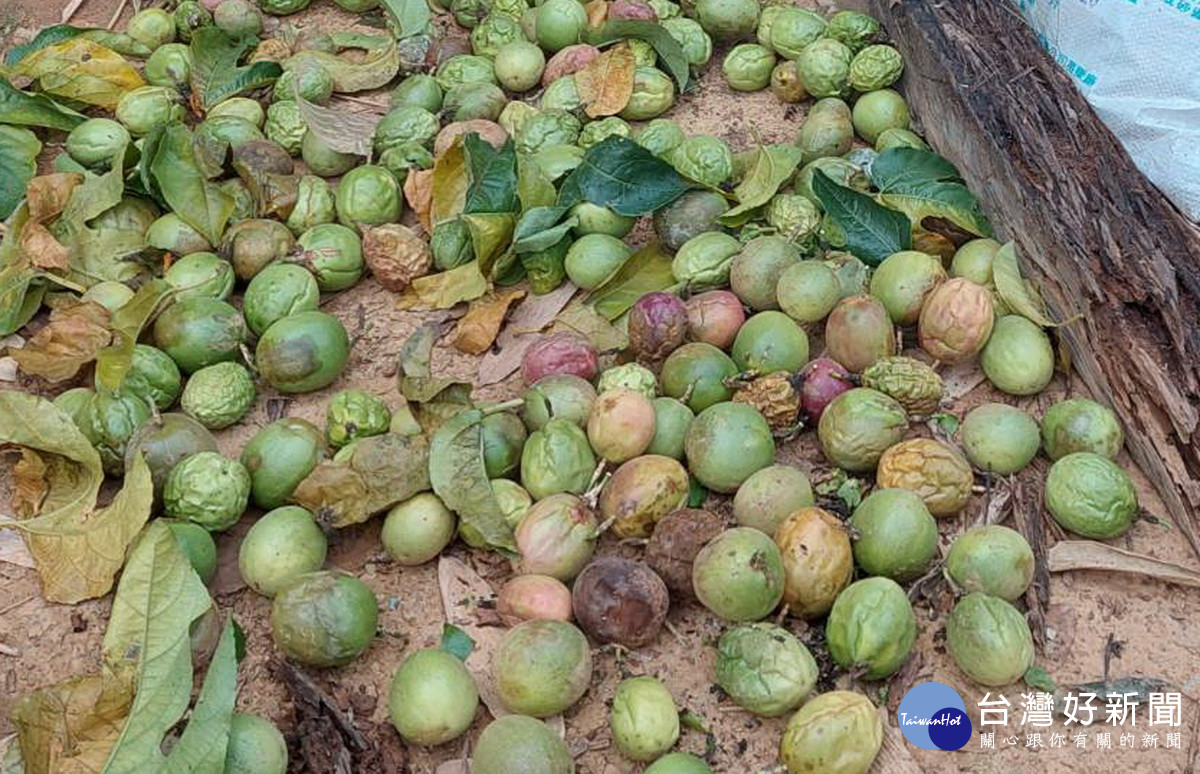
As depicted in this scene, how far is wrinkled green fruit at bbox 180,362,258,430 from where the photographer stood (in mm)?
3639

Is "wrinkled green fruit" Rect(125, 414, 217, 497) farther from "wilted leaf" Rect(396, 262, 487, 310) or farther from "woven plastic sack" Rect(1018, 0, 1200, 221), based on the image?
"woven plastic sack" Rect(1018, 0, 1200, 221)

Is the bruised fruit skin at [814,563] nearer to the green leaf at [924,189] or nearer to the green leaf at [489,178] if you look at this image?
the green leaf at [924,189]

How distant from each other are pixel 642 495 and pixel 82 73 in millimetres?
3172

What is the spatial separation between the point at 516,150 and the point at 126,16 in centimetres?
249

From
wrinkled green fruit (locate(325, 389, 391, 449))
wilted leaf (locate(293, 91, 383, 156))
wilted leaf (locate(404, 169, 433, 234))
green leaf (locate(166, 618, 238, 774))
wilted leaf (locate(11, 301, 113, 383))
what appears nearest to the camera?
green leaf (locate(166, 618, 238, 774))

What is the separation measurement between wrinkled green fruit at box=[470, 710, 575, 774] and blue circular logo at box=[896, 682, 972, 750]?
2.69 ft

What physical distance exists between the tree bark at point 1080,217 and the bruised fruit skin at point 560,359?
4.69ft

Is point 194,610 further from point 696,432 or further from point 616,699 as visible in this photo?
point 696,432

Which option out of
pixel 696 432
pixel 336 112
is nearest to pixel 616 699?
pixel 696 432

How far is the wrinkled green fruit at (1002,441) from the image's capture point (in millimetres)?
3352

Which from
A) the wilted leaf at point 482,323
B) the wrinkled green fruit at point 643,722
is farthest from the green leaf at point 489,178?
the wrinkled green fruit at point 643,722

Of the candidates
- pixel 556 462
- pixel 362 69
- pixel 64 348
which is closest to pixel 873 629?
pixel 556 462

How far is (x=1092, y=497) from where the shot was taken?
3.19m

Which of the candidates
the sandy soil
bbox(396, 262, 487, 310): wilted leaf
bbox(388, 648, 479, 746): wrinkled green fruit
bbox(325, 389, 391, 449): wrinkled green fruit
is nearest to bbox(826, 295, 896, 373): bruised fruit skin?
the sandy soil
